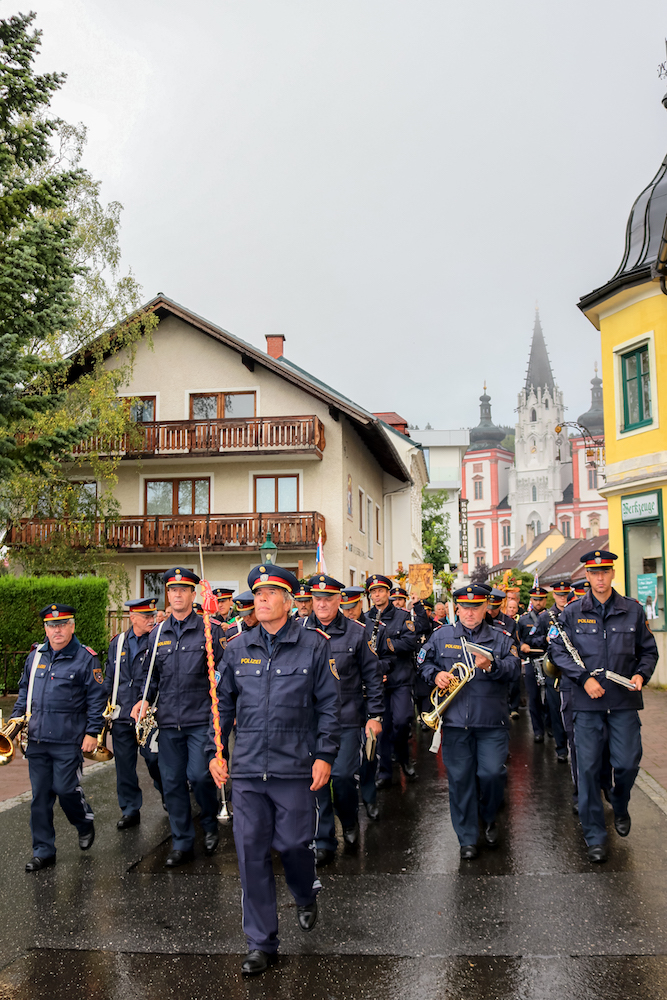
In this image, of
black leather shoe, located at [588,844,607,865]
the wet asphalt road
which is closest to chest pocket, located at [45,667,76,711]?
the wet asphalt road

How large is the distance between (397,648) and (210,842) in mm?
3453

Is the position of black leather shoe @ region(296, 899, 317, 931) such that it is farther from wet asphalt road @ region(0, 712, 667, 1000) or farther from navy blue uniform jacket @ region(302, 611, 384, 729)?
navy blue uniform jacket @ region(302, 611, 384, 729)

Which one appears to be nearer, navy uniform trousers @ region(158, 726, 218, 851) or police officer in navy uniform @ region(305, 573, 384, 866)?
navy uniform trousers @ region(158, 726, 218, 851)

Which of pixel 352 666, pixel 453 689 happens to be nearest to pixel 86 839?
pixel 352 666

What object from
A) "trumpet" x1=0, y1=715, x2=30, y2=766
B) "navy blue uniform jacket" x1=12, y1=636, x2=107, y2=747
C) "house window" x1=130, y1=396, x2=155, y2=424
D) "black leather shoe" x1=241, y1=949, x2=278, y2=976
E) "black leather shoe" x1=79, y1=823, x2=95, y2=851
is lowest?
"black leather shoe" x1=79, y1=823, x2=95, y2=851

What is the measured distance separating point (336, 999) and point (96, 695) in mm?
3628

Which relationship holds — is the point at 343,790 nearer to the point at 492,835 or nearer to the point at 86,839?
the point at 492,835

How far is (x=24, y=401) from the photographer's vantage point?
14719 millimetres

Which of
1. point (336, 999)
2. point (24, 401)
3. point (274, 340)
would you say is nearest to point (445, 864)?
point (336, 999)

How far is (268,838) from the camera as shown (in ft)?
16.4

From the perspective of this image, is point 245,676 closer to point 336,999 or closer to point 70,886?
point 336,999

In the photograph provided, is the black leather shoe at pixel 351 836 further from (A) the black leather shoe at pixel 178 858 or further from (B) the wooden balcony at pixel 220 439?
(B) the wooden balcony at pixel 220 439

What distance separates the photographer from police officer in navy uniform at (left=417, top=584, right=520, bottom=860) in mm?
6910

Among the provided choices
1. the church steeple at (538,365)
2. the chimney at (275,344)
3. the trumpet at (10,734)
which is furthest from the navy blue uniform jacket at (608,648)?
the church steeple at (538,365)
